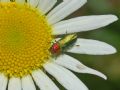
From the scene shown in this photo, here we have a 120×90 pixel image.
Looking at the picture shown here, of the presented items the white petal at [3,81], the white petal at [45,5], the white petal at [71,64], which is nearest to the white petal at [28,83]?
the white petal at [3,81]

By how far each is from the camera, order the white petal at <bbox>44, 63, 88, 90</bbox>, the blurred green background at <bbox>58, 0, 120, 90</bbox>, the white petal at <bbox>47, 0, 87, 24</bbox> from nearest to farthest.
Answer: the white petal at <bbox>44, 63, 88, 90</bbox> < the white petal at <bbox>47, 0, 87, 24</bbox> < the blurred green background at <bbox>58, 0, 120, 90</bbox>

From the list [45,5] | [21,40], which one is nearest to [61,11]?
[45,5]

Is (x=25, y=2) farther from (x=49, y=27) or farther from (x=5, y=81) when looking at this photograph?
(x=5, y=81)

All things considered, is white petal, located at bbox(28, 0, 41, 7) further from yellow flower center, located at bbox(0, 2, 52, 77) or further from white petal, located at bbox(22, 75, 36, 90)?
white petal, located at bbox(22, 75, 36, 90)

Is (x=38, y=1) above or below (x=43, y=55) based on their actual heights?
above

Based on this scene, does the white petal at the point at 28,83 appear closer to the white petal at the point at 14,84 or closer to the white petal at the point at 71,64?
the white petal at the point at 14,84

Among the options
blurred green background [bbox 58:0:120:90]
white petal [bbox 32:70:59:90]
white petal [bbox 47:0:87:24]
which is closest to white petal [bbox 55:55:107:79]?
white petal [bbox 32:70:59:90]

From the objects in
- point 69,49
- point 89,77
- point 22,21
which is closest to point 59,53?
point 69,49
